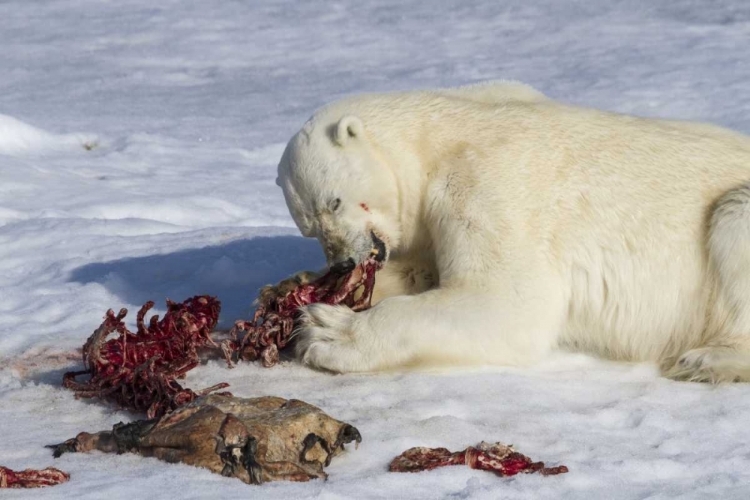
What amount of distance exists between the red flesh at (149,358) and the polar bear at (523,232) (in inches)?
14.9

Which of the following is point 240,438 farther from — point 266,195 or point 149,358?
point 266,195

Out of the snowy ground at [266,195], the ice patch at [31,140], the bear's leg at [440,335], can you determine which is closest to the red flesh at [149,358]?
the snowy ground at [266,195]

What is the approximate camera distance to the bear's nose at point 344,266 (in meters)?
4.46

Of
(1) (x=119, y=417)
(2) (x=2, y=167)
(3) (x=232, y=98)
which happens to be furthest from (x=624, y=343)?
(3) (x=232, y=98)

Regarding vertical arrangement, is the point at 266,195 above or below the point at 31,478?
above

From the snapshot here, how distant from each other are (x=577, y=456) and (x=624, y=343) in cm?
112

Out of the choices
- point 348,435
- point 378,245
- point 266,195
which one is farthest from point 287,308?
point 266,195

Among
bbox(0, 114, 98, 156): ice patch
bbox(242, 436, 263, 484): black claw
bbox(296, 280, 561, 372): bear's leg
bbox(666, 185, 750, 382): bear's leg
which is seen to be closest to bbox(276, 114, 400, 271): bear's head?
bbox(296, 280, 561, 372): bear's leg

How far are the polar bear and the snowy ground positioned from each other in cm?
14

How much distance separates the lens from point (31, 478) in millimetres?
3006

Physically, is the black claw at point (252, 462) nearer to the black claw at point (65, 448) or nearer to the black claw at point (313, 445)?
the black claw at point (313, 445)

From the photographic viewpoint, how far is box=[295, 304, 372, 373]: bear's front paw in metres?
4.05

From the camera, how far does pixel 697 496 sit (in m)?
3.02

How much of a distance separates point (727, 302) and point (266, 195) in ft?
13.0
